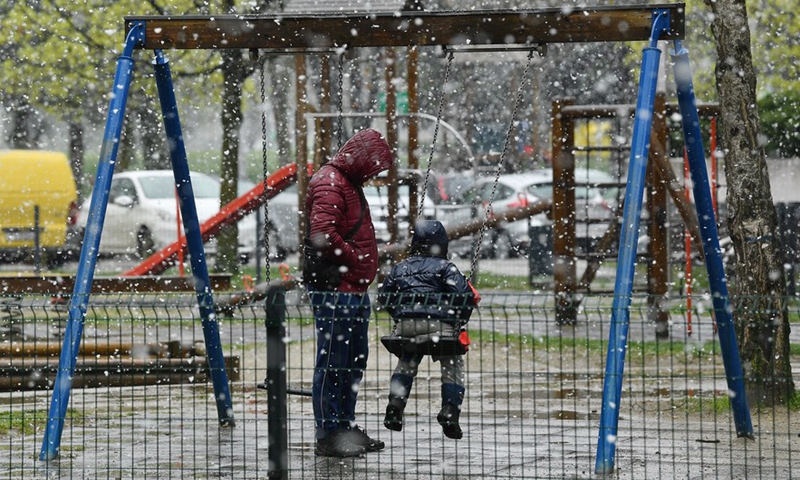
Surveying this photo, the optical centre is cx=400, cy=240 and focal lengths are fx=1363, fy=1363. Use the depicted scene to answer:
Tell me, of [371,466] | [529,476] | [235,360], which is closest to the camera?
[529,476]

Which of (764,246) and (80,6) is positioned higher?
(80,6)

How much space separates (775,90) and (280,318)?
23859mm

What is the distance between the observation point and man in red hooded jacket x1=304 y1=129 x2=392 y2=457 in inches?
294

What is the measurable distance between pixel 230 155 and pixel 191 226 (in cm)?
1275

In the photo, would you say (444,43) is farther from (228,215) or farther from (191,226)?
(228,215)

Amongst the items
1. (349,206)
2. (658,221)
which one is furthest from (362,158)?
(658,221)

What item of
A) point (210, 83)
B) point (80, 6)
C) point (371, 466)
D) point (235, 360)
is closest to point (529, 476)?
point (371, 466)

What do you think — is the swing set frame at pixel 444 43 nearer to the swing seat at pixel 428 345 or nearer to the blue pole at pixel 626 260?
the blue pole at pixel 626 260

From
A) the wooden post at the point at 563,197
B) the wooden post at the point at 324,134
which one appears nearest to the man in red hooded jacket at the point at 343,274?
the wooden post at the point at 563,197

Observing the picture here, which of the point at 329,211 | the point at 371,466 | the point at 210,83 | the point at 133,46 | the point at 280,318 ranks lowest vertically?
the point at 371,466

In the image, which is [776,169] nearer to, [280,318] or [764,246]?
[764,246]

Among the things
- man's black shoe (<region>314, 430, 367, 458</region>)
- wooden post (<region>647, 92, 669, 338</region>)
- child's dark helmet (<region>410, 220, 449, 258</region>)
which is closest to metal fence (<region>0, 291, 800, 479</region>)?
man's black shoe (<region>314, 430, 367, 458</region>)

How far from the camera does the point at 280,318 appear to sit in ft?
20.1

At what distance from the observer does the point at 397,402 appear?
7.68 m
